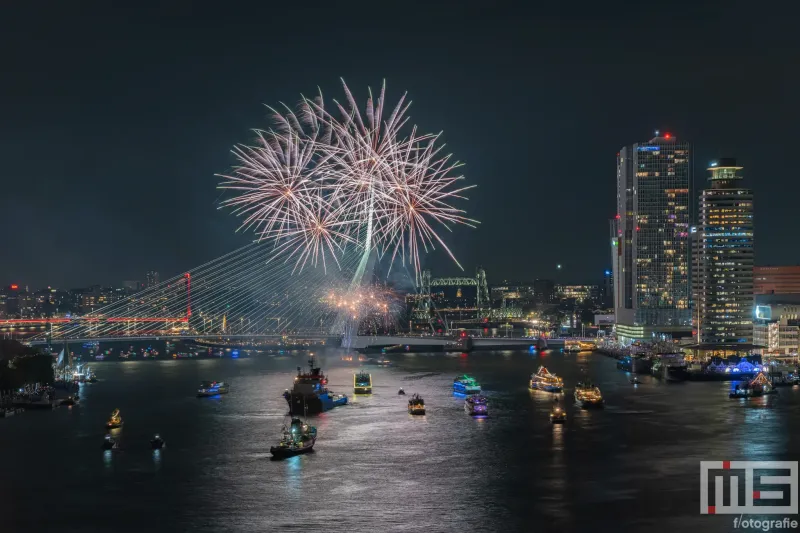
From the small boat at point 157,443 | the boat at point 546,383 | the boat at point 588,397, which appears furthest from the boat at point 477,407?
the small boat at point 157,443

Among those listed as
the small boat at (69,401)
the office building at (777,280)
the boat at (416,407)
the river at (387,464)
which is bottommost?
the river at (387,464)

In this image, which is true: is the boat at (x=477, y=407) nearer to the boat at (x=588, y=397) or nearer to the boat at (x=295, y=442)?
the boat at (x=588, y=397)

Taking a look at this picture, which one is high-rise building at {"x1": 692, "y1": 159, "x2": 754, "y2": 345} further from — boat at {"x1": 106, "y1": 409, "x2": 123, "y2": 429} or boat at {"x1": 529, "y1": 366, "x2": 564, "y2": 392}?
boat at {"x1": 106, "y1": 409, "x2": 123, "y2": 429}

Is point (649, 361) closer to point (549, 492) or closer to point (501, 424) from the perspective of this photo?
point (501, 424)

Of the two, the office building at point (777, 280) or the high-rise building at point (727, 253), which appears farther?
the office building at point (777, 280)

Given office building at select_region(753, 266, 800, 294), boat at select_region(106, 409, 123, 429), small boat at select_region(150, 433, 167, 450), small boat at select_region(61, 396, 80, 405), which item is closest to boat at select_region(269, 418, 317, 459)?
small boat at select_region(150, 433, 167, 450)

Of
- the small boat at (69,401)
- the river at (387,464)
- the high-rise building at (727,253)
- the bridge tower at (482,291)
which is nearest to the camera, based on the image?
the river at (387,464)

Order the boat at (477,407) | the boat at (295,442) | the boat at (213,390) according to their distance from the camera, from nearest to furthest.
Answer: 1. the boat at (295,442)
2. the boat at (477,407)
3. the boat at (213,390)
